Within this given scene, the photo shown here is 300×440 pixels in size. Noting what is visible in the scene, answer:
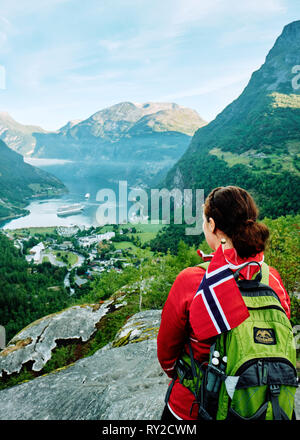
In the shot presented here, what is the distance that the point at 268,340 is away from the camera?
1.50 meters

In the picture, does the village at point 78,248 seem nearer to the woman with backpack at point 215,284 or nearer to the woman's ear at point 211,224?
the woman with backpack at point 215,284

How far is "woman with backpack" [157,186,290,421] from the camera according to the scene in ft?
5.10

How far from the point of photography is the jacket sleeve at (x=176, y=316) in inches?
65.7

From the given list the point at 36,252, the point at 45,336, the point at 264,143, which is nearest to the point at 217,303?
the point at 45,336

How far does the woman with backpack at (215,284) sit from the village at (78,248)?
2004 inches

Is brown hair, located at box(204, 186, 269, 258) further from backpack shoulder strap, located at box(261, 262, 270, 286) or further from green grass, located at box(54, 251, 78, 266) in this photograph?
green grass, located at box(54, 251, 78, 266)

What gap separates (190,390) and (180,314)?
587 millimetres

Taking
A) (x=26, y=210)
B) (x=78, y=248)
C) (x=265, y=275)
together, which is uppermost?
(x=265, y=275)

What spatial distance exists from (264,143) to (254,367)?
105m

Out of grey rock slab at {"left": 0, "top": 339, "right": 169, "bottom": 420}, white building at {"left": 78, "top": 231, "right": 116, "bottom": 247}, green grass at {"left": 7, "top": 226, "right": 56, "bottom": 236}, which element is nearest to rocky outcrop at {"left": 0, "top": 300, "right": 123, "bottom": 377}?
grey rock slab at {"left": 0, "top": 339, "right": 169, "bottom": 420}

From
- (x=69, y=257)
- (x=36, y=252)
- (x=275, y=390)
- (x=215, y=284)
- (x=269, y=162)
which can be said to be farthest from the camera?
(x=36, y=252)

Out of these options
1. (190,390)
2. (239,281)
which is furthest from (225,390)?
(239,281)

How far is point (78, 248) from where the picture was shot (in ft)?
Result: 267

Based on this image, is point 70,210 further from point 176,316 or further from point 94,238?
point 176,316
